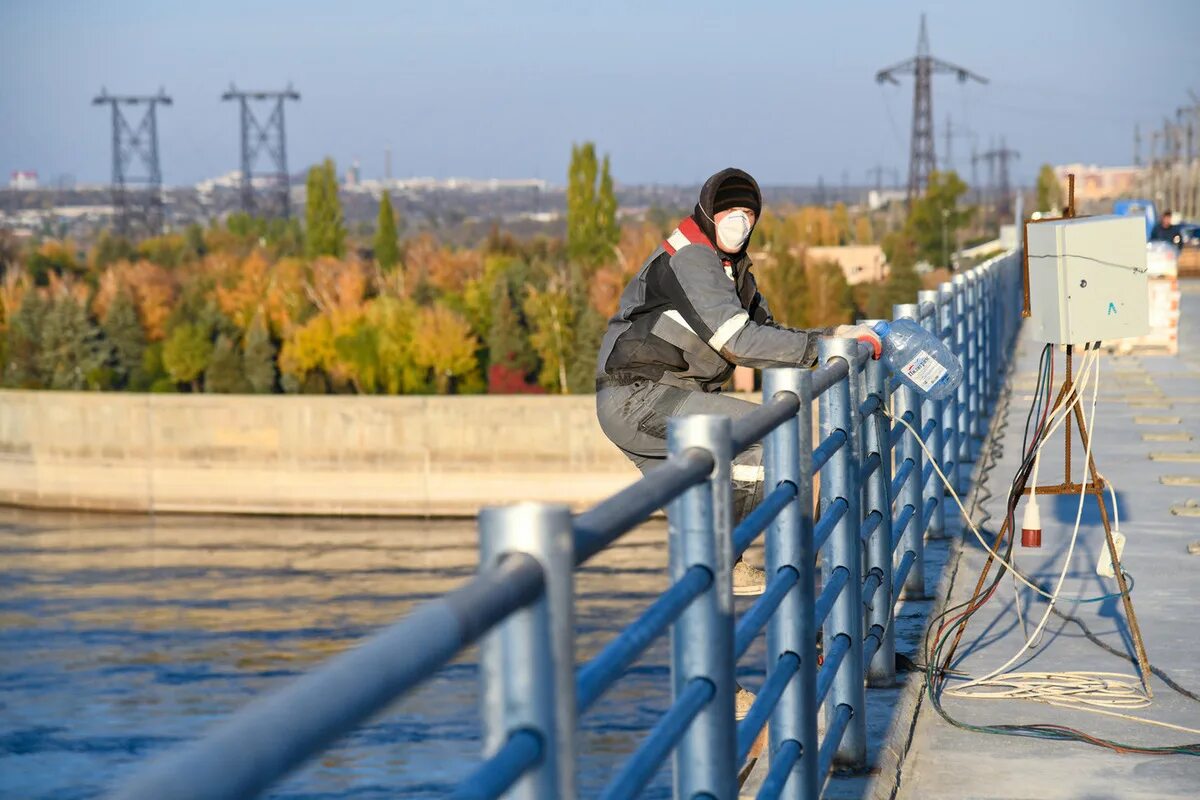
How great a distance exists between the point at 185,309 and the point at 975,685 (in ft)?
329

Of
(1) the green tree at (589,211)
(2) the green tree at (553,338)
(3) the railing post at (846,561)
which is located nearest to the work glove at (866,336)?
(3) the railing post at (846,561)

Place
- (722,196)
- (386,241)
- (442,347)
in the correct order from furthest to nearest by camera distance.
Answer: (386,241) < (442,347) < (722,196)

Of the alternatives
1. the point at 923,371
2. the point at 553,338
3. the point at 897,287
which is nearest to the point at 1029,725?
the point at 923,371

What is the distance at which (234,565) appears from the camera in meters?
62.1

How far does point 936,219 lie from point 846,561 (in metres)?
122

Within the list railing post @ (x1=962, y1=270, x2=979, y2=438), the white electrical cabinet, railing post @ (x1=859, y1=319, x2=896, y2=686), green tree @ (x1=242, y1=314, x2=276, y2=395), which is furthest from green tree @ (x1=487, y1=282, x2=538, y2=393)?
railing post @ (x1=859, y1=319, x2=896, y2=686)

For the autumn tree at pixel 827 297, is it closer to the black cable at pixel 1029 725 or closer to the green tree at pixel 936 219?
the green tree at pixel 936 219

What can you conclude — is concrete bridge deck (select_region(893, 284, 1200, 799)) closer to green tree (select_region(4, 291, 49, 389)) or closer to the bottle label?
the bottle label

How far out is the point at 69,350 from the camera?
96750mm

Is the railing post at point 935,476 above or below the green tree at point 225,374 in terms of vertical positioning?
above

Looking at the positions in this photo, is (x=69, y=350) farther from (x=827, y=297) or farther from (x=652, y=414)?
(x=652, y=414)

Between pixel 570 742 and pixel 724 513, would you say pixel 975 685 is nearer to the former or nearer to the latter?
pixel 724 513

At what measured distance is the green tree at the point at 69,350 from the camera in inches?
3784

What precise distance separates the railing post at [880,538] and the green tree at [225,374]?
282 feet
